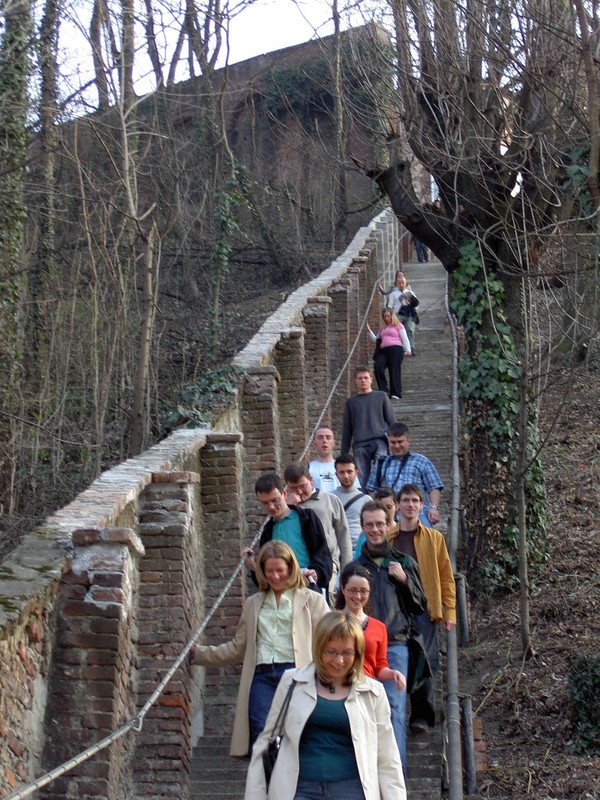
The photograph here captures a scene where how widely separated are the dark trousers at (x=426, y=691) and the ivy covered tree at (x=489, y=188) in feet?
16.3

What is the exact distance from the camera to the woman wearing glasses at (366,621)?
6.35 metres

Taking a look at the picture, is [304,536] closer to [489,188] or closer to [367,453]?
[367,453]

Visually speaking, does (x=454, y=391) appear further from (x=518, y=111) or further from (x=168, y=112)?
(x=168, y=112)

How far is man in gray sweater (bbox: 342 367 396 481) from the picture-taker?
12.0 m

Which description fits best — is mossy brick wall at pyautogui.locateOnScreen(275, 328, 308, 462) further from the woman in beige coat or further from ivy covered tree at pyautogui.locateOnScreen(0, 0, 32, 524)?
the woman in beige coat

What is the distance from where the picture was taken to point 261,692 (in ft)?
20.4

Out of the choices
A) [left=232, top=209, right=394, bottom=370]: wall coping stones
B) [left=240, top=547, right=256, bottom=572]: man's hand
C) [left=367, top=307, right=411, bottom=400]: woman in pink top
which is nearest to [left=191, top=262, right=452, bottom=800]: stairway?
[left=367, top=307, right=411, bottom=400]: woman in pink top

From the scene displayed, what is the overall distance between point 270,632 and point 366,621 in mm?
549

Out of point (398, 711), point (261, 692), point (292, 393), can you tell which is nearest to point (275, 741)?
point (261, 692)

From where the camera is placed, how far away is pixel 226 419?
38.1ft

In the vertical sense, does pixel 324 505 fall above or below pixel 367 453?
above

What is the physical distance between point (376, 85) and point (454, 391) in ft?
13.7

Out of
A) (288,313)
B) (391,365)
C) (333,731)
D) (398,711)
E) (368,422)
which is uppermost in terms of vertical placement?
(288,313)

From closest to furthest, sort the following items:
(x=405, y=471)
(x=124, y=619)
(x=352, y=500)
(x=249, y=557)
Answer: (x=124, y=619) → (x=249, y=557) → (x=352, y=500) → (x=405, y=471)
